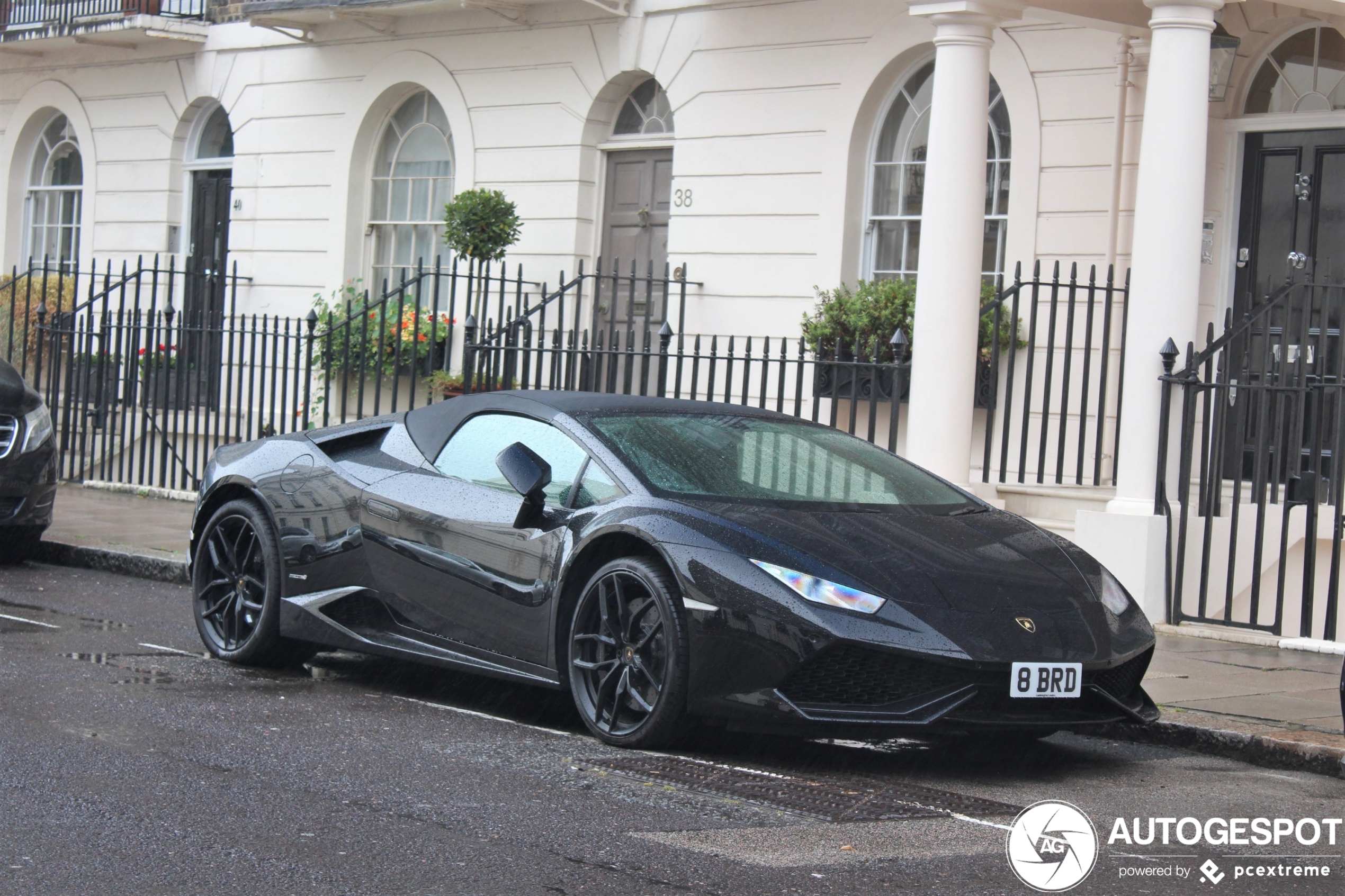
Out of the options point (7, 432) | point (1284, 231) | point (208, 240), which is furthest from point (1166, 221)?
point (208, 240)

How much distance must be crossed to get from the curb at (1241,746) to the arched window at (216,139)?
15.4 metres

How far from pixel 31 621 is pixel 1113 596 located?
5.47m

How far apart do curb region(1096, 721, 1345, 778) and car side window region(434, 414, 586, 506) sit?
7.66 feet

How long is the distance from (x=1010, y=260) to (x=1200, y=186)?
2983 millimetres

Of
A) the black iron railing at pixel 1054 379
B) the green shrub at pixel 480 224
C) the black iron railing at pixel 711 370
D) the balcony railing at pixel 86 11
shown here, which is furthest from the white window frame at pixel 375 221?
the black iron railing at pixel 1054 379

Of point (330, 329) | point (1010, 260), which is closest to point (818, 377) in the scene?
point (1010, 260)

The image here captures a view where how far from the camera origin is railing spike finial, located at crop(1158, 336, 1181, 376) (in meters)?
9.55

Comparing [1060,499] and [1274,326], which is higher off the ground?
[1274,326]

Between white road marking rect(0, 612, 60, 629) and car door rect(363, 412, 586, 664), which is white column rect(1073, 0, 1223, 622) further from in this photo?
white road marking rect(0, 612, 60, 629)

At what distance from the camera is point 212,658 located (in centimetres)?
762

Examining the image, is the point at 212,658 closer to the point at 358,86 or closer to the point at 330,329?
the point at 330,329

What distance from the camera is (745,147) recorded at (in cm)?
1452

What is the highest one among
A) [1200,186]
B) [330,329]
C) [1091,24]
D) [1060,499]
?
[1091,24]

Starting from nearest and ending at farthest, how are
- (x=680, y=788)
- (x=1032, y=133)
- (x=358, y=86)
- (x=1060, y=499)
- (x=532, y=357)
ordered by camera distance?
(x=680, y=788)
(x=1060, y=499)
(x=1032, y=133)
(x=532, y=357)
(x=358, y=86)
